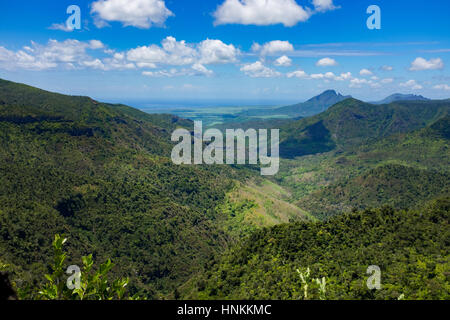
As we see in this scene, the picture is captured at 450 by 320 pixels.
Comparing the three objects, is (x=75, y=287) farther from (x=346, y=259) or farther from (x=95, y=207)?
(x=95, y=207)

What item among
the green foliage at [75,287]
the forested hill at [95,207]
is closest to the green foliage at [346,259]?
the forested hill at [95,207]

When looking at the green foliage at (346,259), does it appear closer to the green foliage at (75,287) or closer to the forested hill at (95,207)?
the forested hill at (95,207)

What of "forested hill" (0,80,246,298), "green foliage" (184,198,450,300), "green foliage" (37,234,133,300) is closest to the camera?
"green foliage" (37,234,133,300)

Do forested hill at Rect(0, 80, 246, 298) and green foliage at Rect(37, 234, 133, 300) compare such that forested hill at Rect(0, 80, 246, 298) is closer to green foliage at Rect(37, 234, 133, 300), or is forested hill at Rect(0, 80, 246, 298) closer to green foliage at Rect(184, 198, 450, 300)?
green foliage at Rect(184, 198, 450, 300)

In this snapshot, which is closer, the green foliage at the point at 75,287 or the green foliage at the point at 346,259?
the green foliage at the point at 75,287

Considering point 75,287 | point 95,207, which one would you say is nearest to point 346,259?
point 75,287

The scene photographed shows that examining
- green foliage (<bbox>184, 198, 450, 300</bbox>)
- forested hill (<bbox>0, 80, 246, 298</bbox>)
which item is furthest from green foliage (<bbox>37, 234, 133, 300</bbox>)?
forested hill (<bbox>0, 80, 246, 298</bbox>)

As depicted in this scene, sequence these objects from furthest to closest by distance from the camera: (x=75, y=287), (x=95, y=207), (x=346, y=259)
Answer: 1. (x=95, y=207)
2. (x=346, y=259)
3. (x=75, y=287)
